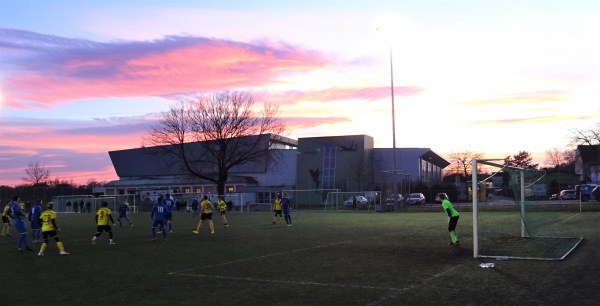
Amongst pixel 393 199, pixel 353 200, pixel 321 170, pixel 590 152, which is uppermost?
pixel 590 152

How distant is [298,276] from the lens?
11.3 meters

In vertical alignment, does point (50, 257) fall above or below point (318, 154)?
below

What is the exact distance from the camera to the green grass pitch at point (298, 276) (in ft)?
29.2

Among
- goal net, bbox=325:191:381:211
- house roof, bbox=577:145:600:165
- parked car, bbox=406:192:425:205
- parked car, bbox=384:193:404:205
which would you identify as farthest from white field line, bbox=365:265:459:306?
house roof, bbox=577:145:600:165

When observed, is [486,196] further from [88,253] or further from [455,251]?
[88,253]

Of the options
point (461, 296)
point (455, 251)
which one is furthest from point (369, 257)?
point (461, 296)

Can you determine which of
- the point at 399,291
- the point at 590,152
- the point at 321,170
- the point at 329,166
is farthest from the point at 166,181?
the point at 399,291

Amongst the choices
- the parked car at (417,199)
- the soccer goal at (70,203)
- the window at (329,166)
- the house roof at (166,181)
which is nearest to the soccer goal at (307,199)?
the parked car at (417,199)

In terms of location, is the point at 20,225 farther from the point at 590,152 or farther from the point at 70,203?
the point at 590,152

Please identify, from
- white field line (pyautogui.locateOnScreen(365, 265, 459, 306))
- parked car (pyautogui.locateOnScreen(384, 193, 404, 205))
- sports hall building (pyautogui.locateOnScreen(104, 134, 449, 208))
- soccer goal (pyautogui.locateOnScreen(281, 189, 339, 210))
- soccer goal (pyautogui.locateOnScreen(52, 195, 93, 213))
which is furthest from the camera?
sports hall building (pyautogui.locateOnScreen(104, 134, 449, 208))

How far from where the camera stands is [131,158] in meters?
108

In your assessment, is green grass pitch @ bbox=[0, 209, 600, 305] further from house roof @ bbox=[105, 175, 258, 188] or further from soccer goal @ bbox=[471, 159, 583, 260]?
house roof @ bbox=[105, 175, 258, 188]

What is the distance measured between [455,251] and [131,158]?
102 m

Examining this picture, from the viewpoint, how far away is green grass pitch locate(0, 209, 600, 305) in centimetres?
891
